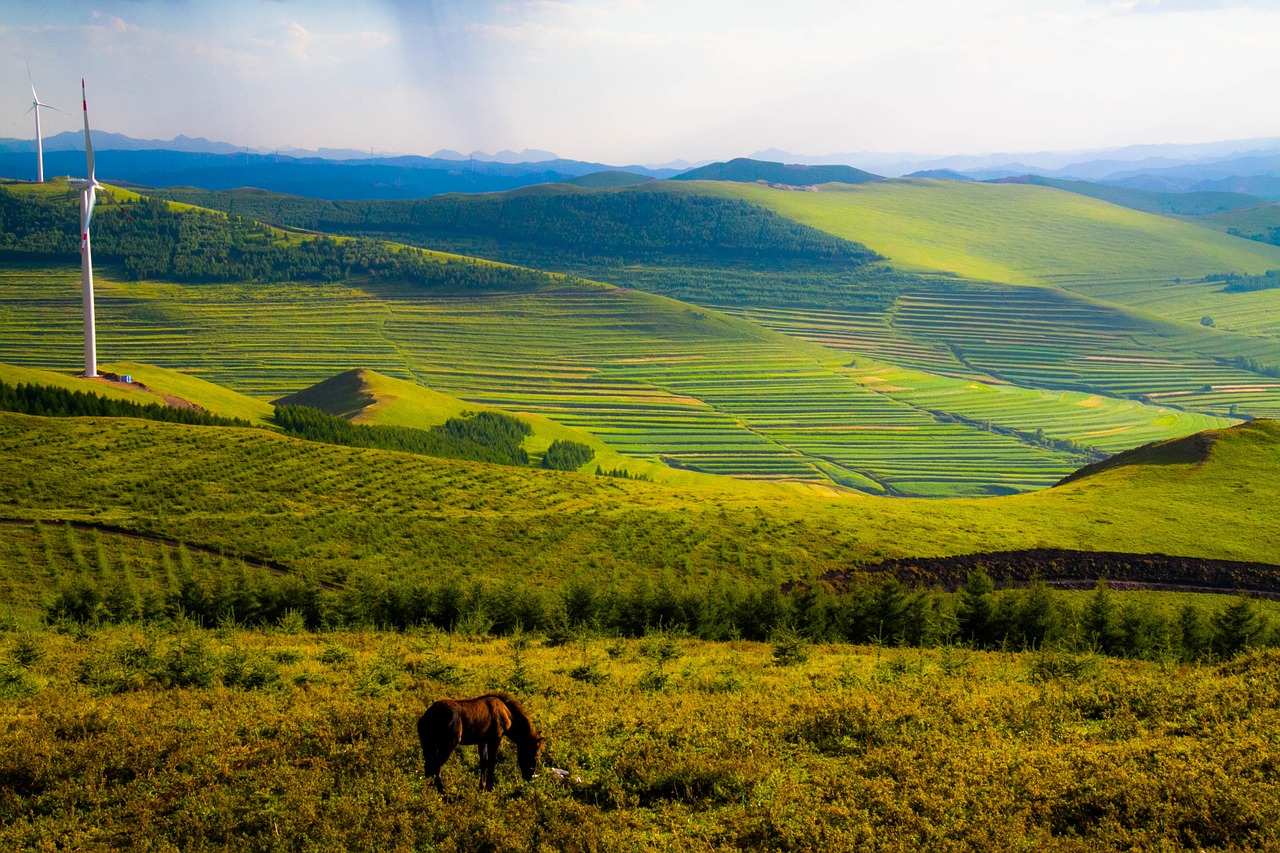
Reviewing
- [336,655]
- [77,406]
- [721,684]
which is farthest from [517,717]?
[77,406]

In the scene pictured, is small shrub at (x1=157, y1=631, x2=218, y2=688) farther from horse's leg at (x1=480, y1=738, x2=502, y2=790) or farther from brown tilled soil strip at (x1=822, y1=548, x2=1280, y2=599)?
brown tilled soil strip at (x1=822, y1=548, x2=1280, y2=599)

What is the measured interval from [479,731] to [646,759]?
479cm

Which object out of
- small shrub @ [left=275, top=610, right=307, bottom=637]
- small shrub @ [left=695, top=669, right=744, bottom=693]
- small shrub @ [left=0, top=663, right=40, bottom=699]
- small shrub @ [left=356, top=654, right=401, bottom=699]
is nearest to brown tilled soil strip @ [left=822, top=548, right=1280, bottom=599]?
small shrub @ [left=695, top=669, right=744, bottom=693]

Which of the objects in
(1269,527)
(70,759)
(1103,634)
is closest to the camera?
(70,759)

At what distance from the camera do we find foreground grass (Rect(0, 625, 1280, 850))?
724 inches

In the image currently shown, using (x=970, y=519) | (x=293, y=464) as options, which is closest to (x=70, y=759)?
(x=293, y=464)

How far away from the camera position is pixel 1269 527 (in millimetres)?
82500

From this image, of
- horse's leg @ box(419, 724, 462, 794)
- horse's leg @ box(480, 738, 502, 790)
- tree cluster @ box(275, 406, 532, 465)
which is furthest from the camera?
tree cluster @ box(275, 406, 532, 465)

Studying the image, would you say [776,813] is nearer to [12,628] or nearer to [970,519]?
[12,628]

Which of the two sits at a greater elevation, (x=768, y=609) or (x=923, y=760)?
(x=923, y=760)

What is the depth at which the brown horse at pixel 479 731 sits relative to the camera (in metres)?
18.6

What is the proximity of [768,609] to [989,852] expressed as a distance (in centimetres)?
3386

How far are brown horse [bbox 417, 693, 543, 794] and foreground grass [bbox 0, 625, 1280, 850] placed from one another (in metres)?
0.66

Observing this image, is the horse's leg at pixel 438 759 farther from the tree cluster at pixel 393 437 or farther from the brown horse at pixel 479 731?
the tree cluster at pixel 393 437
